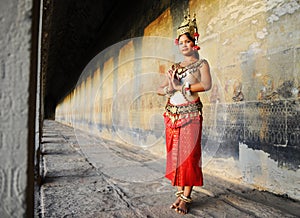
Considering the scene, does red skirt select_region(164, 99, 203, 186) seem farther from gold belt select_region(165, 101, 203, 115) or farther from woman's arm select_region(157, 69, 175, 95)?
woman's arm select_region(157, 69, 175, 95)

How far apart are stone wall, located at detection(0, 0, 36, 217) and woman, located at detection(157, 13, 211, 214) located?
159 cm

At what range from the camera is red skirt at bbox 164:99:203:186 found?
2170 mm

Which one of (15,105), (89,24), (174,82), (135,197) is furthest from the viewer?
(89,24)

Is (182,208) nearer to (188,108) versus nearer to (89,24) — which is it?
(188,108)

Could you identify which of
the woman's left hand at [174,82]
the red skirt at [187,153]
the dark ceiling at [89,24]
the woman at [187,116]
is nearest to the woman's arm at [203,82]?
the woman at [187,116]

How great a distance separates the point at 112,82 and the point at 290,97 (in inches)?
333

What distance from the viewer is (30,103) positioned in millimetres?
780

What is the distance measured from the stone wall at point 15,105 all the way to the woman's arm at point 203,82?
160 cm

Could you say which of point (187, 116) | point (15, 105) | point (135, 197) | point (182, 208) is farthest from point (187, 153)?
point (15, 105)

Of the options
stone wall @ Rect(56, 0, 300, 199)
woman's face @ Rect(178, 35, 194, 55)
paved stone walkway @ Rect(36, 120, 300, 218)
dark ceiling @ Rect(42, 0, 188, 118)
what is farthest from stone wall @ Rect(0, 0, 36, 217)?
dark ceiling @ Rect(42, 0, 188, 118)

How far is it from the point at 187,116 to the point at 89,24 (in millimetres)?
13251

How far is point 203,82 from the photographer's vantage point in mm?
2137

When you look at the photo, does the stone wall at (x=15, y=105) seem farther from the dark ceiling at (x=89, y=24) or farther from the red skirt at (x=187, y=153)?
the dark ceiling at (x=89, y=24)

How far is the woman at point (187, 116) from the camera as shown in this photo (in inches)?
85.4
